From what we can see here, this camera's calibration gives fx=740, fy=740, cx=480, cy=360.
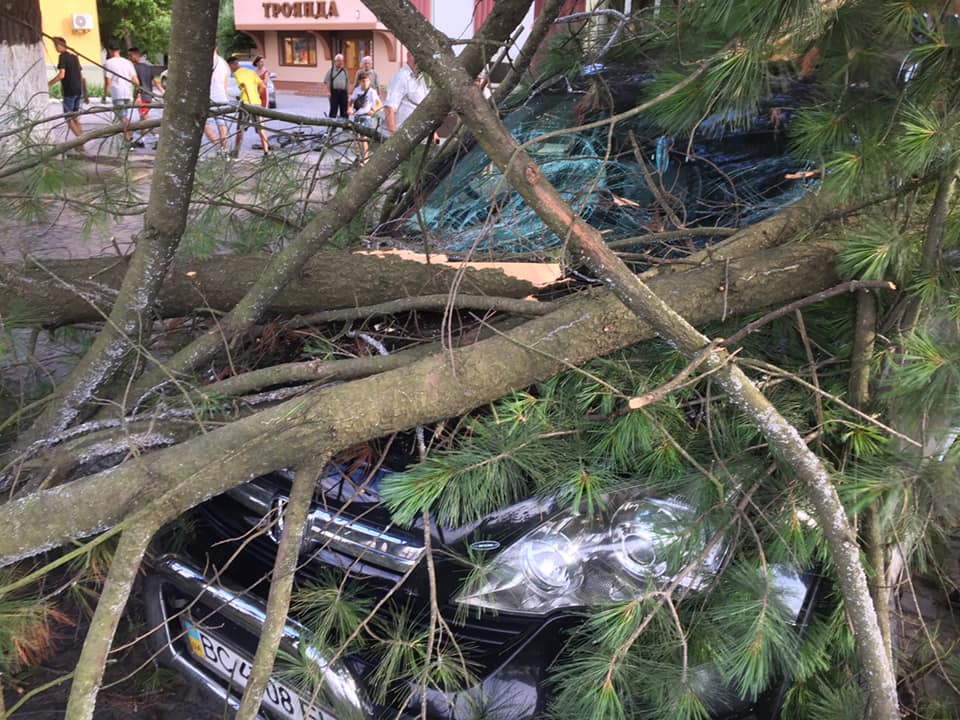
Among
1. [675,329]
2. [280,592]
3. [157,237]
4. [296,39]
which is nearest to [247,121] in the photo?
[157,237]

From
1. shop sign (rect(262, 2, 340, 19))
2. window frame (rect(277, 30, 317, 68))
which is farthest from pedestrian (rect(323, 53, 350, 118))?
window frame (rect(277, 30, 317, 68))

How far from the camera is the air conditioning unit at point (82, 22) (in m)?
19.4

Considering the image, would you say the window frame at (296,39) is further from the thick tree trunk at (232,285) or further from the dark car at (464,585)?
the dark car at (464,585)

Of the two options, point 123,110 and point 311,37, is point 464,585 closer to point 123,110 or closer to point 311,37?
point 123,110

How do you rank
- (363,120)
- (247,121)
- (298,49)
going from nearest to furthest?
(247,121), (363,120), (298,49)

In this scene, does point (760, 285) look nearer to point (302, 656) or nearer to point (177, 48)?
point (302, 656)

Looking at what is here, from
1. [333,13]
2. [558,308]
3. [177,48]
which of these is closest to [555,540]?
A: [558,308]

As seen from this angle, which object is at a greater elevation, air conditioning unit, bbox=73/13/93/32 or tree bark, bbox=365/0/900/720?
air conditioning unit, bbox=73/13/93/32

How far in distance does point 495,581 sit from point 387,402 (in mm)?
477

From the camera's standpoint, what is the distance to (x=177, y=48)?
77.0 inches

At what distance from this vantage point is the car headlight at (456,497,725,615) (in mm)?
1636

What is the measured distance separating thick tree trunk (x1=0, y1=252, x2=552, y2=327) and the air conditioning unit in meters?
20.9

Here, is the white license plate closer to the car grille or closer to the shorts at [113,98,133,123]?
the car grille

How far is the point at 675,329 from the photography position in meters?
1.50
